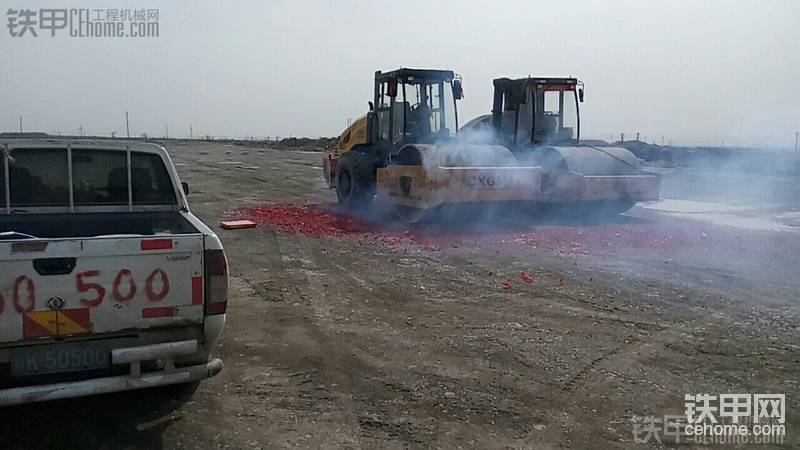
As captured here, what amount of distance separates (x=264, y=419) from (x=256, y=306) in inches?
112

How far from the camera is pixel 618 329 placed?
655 cm

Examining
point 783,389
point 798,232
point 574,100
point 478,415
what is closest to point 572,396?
point 478,415

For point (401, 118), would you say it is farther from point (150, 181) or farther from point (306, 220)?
point (150, 181)

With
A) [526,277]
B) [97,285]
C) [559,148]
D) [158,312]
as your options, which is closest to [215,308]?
[158,312]

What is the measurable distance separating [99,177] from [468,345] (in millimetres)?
3545

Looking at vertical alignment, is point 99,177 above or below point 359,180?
above

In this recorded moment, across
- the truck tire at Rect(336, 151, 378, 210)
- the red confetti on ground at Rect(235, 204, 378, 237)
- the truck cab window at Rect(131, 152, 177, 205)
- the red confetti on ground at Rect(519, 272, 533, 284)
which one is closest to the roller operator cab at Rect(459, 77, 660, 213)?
the truck tire at Rect(336, 151, 378, 210)

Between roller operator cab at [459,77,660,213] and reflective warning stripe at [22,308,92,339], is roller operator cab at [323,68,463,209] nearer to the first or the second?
roller operator cab at [459,77,660,213]

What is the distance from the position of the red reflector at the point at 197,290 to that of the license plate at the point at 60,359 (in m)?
0.61

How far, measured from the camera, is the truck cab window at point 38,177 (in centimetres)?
529

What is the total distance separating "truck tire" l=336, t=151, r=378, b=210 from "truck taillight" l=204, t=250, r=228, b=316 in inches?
436

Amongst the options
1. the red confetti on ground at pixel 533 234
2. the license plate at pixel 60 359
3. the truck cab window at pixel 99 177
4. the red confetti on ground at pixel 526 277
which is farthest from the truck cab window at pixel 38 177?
the red confetti on ground at pixel 533 234

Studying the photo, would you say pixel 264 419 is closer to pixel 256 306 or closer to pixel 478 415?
pixel 478 415

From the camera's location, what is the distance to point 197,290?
14.4 feet
